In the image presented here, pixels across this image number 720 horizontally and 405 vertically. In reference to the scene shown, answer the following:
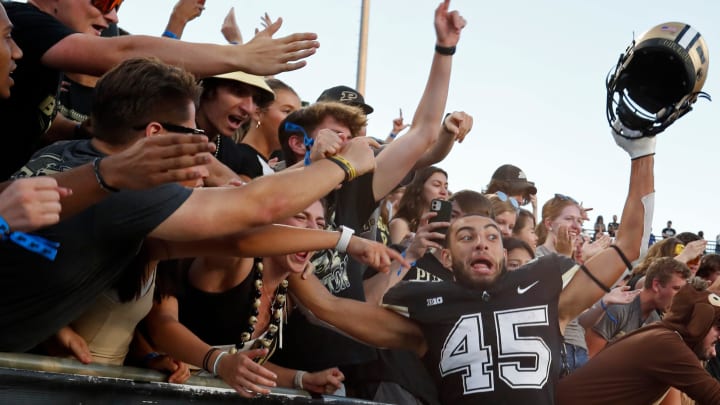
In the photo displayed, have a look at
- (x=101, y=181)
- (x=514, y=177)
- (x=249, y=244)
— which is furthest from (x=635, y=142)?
(x=101, y=181)

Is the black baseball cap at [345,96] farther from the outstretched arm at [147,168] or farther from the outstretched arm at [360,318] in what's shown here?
the outstretched arm at [147,168]

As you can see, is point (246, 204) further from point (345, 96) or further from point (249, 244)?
point (345, 96)

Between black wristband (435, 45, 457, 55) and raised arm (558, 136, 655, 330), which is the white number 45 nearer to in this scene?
raised arm (558, 136, 655, 330)

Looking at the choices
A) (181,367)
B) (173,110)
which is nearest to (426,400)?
(181,367)

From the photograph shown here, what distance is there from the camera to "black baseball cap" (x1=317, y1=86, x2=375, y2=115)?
5.28 metres

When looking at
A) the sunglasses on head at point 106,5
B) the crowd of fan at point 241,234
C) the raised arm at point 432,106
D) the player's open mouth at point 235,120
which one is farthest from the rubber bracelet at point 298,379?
the sunglasses on head at point 106,5

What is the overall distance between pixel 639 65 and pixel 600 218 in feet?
45.2

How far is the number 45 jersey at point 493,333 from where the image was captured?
14.3 ft

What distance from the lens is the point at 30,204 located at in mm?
2143

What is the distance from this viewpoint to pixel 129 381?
3.05m

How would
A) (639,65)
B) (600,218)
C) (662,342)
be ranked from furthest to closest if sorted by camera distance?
(600,218) → (662,342) → (639,65)

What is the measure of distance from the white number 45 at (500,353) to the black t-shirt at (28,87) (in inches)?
85.7

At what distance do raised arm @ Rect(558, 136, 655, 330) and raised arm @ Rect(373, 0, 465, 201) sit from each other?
1.08 metres

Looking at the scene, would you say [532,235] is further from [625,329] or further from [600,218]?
[600,218]
